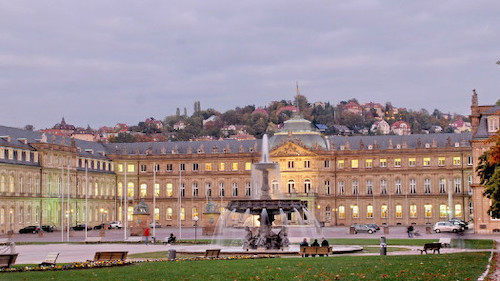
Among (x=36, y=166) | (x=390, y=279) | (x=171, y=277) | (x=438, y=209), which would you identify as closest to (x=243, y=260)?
(x=171, y=277)

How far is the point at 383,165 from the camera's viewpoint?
143125mm

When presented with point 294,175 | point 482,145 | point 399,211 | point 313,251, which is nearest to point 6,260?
point 313,251

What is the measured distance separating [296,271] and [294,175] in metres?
110

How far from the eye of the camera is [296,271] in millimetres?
33469

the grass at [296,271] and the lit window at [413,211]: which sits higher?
the grass at [296,271]

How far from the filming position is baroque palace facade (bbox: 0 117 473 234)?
136 meters

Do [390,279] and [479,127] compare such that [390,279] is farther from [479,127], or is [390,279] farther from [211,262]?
[479,127]

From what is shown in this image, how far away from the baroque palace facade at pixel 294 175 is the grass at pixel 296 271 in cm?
9143

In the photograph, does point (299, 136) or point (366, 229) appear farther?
point (299, 136)

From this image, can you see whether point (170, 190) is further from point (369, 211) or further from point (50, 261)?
point (50, 261)

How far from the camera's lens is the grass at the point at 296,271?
3077cm

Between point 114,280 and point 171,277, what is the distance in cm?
240

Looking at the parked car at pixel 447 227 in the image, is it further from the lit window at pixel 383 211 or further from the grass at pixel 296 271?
the grass at pixel 296 271

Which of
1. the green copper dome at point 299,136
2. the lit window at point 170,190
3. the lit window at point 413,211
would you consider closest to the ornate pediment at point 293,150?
the green copper dome at point 299,136
